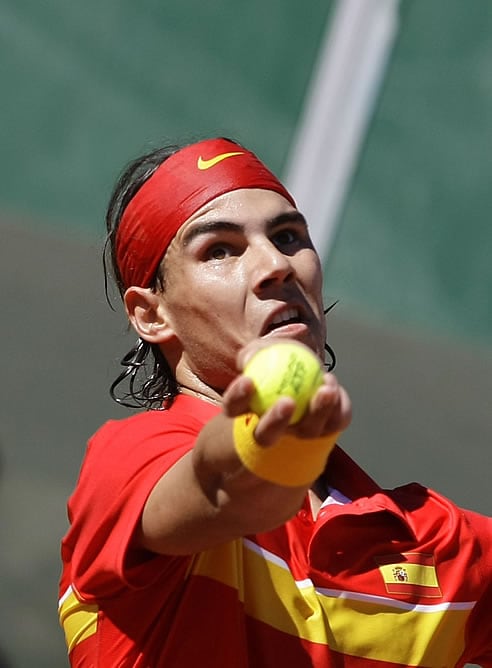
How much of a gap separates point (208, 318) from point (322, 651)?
21.3 inches

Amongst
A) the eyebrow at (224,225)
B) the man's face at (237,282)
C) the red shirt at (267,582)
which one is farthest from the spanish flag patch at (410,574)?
the eyebrow at (224,225)

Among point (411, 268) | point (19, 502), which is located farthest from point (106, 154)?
point (19, 502)

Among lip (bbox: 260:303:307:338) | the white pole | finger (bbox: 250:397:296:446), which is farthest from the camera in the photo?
the white pole

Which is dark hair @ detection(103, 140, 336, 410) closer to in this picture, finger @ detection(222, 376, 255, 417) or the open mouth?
the open mouth

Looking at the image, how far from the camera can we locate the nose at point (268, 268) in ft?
6.89

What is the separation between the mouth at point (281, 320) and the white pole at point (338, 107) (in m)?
3.29

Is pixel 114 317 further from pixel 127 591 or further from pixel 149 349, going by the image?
pixel 127 591

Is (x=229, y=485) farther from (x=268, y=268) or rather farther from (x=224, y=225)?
(x=224, y=225)

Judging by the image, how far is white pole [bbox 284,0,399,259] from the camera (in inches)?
214

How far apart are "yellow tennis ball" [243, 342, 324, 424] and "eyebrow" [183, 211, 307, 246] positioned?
63 cm

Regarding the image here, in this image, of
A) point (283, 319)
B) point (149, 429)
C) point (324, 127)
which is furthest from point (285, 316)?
point (324, 127)

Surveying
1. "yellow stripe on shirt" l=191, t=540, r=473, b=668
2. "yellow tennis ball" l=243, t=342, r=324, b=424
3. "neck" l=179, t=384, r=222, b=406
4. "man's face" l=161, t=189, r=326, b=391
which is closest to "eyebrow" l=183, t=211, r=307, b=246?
"man's face" l=161, t=189, r=326, b=391

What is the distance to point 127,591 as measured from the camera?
1.85 m

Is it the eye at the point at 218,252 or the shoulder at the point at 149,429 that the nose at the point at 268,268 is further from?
the shoulder at the point at 149,429
